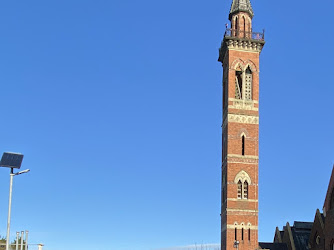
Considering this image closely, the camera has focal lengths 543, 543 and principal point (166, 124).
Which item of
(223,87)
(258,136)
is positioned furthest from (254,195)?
(223,87)

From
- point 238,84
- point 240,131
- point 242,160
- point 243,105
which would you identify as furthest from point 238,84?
point 242,160

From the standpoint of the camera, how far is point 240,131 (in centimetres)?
5691

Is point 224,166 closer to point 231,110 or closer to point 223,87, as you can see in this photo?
point 231,110

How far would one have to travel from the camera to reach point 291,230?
62.2 meters

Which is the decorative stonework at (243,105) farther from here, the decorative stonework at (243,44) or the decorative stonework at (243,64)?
the decorative stonework at (243,44)

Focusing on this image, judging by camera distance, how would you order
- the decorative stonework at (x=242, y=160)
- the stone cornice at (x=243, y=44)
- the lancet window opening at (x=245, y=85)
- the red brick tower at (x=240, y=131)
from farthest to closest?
the stone cornice at (x=243, y=44) → the lancet window opening at (x=245, y=85) → the decorative stonework at (x=242, y=160) → the red brick tower at (x=240, y=131)

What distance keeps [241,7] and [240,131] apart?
48.3ft

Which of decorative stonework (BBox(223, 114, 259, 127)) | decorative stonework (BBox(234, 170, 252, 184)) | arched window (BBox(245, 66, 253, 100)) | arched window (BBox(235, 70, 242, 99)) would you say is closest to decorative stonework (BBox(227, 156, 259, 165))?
decorative stonework (BBox(234, 170, 252, 184))

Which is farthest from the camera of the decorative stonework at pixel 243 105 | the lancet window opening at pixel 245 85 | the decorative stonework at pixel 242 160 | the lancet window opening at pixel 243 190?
the lancet window opening at pixel 245 85

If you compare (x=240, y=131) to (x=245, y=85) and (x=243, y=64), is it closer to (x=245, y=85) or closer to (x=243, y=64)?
(x=245, y=85)

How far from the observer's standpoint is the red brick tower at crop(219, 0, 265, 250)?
54375 millimetres

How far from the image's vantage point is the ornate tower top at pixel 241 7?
2415 inches

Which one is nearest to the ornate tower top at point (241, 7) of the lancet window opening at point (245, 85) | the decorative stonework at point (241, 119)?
the lancet window opening at point (245, 85)

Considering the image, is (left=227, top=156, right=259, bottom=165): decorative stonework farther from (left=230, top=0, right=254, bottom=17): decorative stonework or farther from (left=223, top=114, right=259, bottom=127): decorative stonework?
(left=230, top=0, right=254, bottom=17): decorative stonework
